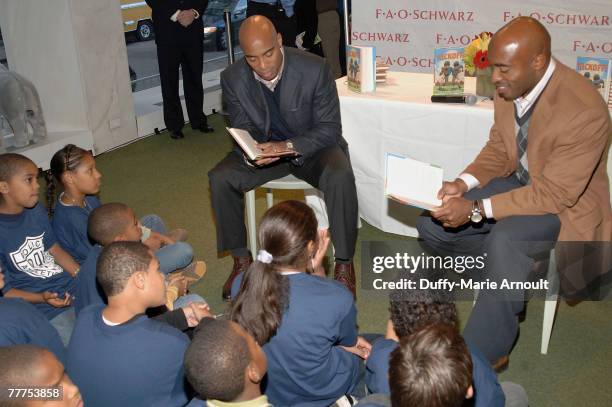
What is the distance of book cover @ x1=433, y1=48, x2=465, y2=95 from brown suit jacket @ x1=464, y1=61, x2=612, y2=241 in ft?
2.07

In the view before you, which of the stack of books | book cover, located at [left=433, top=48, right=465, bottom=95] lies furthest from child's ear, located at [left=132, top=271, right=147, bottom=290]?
the stack of books

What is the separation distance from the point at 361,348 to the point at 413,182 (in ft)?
2.42

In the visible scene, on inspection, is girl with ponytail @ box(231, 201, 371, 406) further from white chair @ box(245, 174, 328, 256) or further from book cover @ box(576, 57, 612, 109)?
book cover @ box(576, 57, 612, 109)

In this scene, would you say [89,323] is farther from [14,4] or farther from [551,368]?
[14,4]

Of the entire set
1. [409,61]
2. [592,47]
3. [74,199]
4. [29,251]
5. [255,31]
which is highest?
[255,31]

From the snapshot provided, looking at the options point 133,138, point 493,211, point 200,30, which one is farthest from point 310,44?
point 493,211

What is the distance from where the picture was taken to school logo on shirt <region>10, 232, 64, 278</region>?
254 centimetres

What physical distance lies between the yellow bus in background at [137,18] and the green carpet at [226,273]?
3.80 ft

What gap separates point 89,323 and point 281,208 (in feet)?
2.15

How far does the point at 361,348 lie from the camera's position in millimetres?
2205

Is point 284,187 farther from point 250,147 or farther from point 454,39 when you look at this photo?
point 454,39

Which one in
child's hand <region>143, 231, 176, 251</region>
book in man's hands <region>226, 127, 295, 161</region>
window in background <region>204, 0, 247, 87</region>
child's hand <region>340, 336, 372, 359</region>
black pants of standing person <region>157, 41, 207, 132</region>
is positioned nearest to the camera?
child's hand <region>340, 336, 372, 359</region>

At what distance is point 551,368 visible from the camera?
259cm

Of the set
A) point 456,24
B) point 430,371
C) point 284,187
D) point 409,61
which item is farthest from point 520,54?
point 409,61
